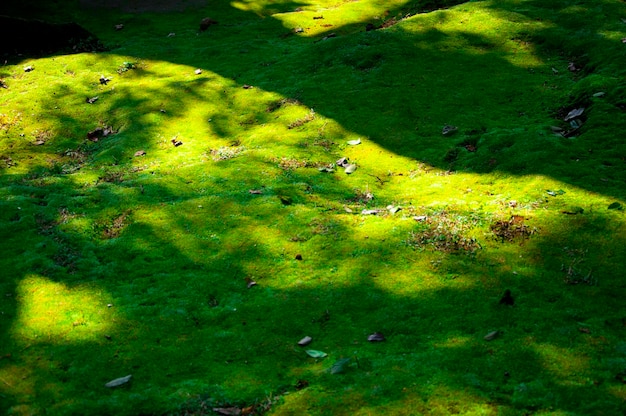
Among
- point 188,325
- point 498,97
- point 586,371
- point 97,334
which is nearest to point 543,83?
point 498,97

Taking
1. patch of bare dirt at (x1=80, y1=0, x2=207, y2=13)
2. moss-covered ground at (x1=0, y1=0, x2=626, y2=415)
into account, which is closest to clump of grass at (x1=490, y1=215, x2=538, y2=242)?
moss-covered ground at (x1=0, y1=0, x2=626, y2=415)

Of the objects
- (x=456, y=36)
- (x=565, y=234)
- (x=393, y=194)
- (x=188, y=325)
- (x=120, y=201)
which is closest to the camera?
(x=188, y=325)

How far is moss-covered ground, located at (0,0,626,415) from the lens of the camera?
8188mm

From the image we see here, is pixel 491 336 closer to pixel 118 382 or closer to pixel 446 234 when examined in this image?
pixel 446 234

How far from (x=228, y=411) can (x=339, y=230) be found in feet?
19.6

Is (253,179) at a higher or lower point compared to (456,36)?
lower

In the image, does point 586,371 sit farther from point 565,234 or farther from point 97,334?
point 97,334

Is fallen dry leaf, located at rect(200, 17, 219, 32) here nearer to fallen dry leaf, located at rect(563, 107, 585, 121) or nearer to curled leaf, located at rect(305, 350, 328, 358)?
fallen dry leaf, located at rect(563, 107, 585, 121)

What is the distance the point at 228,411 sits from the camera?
7719mm

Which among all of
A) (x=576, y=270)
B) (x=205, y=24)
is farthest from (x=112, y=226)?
(x=205, y=24)

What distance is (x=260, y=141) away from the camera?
65.0 ft

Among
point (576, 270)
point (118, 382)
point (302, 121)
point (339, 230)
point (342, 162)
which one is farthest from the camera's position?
point (302, 121)

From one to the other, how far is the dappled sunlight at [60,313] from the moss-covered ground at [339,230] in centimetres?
5

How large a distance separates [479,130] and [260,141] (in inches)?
313
